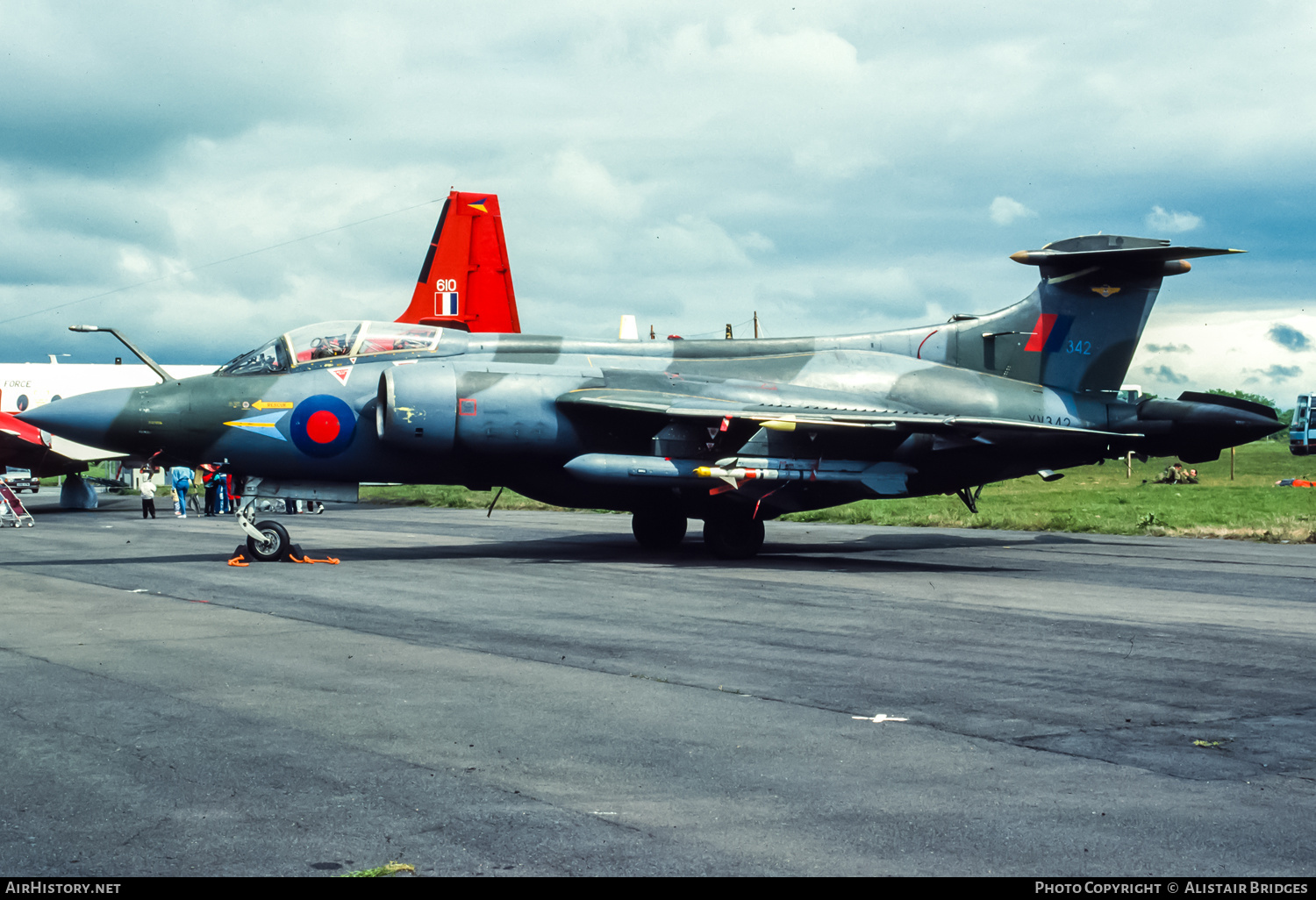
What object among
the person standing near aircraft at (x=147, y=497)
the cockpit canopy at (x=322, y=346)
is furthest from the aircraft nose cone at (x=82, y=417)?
the person standing near aircraft at (x=147, y=497)

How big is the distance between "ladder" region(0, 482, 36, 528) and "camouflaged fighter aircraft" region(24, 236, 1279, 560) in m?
13.5

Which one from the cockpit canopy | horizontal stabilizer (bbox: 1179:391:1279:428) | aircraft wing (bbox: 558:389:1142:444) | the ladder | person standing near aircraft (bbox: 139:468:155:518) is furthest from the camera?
person standing near aircraft (bbox: 139:468:155:518)

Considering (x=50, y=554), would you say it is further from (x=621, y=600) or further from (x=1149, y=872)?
(x=1149, y=872)

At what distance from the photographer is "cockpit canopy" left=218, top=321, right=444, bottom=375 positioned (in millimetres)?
16531

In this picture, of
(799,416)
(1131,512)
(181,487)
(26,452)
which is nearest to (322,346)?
(799,416)

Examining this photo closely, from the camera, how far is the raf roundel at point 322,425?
16141 mm

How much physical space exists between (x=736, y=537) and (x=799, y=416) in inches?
94.8

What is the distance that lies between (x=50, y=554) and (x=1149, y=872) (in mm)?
18541

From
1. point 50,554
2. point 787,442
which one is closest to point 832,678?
point 787,442

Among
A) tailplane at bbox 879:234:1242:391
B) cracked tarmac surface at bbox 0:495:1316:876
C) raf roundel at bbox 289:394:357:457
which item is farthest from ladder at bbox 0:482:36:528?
tailplane at bbox 879:234:1242:391

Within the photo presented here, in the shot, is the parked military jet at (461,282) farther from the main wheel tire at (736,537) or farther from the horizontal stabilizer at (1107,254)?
the horizontal stabilizer at (1107,254)

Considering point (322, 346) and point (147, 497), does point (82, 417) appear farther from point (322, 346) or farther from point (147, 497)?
point (147, 497)

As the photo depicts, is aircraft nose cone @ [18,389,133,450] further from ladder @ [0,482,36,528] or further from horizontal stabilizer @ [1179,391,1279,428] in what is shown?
horizontal stabilizer @ [1179,391,1279,428]

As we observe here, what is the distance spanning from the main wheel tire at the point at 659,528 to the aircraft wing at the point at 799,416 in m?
2.68
